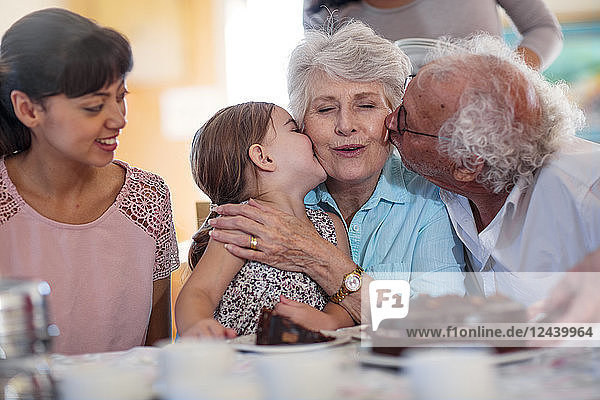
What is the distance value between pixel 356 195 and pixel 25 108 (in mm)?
903

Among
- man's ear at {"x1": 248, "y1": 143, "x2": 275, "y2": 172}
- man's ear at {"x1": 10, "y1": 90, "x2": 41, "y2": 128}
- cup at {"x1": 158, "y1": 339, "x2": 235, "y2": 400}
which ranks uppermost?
man's ear at {"x1": 10, "y1": 90, "x2": 41, "y2": 128}

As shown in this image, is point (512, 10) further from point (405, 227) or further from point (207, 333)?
point (207, 333)

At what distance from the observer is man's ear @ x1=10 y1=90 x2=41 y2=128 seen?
1123 millimetres

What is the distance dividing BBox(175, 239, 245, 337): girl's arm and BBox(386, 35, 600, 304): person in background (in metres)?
0.51

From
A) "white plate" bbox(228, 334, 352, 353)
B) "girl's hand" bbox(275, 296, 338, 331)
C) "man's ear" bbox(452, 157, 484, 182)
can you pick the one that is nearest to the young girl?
"girl's hand" bbox(275, 296, 338, 331)

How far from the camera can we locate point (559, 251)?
1.38 metres

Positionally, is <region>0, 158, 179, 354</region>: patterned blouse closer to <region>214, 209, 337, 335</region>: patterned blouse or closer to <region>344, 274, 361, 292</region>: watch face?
<region>214, 209, 337, 335</region>: patterned blouse

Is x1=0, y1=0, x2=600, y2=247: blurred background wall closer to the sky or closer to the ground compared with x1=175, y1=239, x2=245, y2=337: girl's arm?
closer to the sky

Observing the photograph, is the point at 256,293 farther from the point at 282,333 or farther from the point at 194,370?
the point at 194,370

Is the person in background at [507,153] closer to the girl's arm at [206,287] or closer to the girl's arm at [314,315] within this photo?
the girl's arm at [314,315]

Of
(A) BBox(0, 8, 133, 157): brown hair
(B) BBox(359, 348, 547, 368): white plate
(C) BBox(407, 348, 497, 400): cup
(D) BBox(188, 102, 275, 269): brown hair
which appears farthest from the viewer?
(D) BBox(188, 102, 275, 269): brown hair

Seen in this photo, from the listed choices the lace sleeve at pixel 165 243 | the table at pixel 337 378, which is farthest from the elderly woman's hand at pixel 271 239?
the table at pixel 337 378

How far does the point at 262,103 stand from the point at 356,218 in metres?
0.40

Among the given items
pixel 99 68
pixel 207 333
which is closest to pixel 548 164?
pixel 207 333
